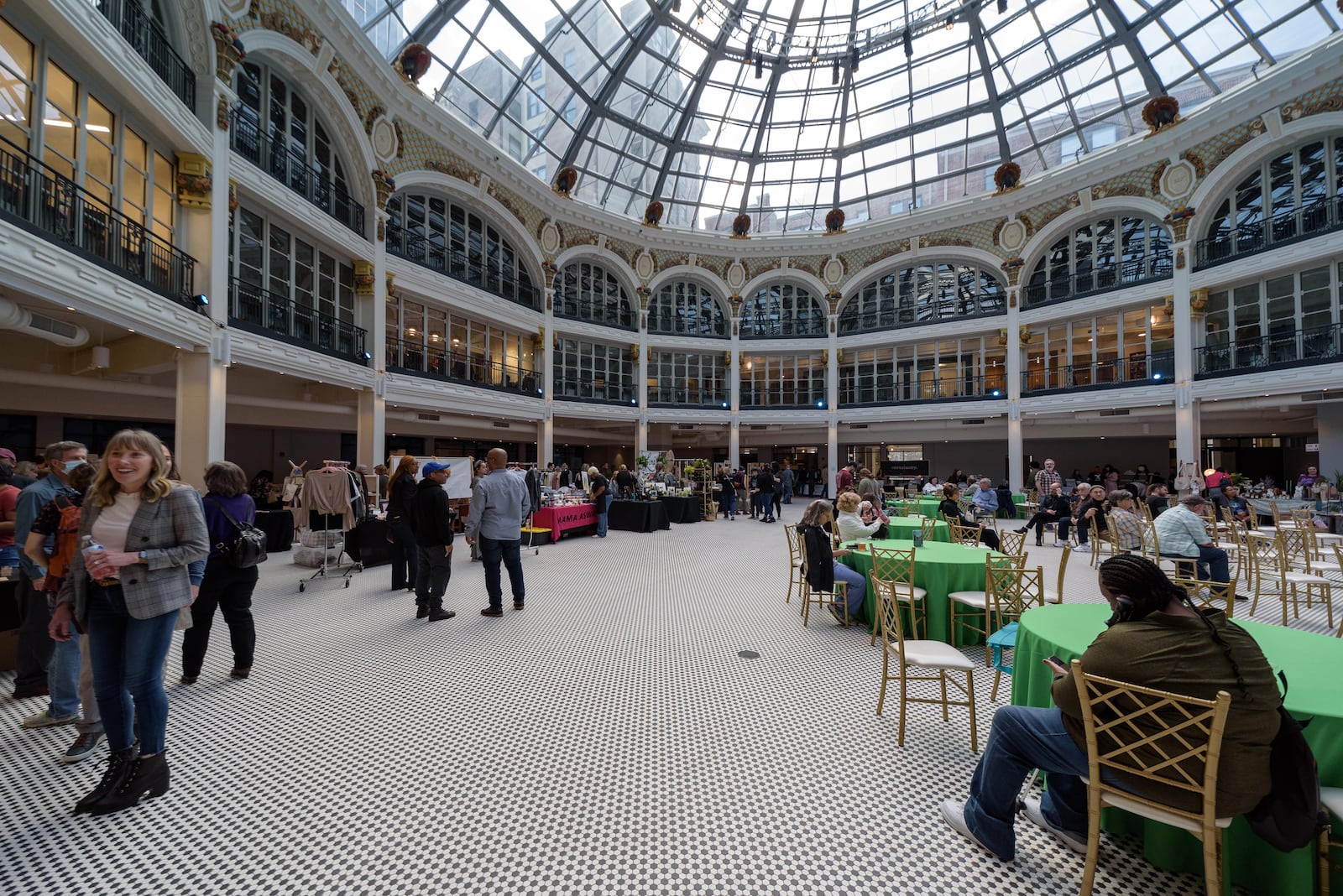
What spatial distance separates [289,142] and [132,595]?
1130 centimetres

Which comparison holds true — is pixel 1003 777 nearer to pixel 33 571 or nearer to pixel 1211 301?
pixel 33 571

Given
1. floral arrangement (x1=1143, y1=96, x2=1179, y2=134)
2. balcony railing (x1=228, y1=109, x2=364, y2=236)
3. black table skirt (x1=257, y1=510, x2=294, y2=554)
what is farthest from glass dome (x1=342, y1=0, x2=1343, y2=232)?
black table skirt (x1=257, y1=510, x2=294, y2=554)

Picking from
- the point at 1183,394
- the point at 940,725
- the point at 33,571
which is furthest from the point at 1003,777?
the point at 1183,394

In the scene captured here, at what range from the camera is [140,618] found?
232 cm

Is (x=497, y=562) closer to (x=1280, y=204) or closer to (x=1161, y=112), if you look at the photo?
(x=1280, y=204)

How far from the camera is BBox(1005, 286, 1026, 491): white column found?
55.8 feet

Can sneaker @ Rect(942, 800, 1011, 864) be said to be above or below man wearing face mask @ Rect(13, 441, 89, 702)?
below

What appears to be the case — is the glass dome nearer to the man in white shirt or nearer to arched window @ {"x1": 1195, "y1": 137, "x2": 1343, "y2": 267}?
arched window @ {"x1": 1195, "y1": 137, "x2": 1343, "y2": 267}

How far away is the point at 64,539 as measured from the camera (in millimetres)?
2760

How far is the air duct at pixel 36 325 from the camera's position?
5391 millimetres

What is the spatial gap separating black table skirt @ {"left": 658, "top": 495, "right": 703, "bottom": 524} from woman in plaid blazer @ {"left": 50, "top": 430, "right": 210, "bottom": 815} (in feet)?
38.8

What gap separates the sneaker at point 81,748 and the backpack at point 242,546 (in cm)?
107

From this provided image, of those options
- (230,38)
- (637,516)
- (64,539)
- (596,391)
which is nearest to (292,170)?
(230,38)

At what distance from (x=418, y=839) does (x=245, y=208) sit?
11.2 meters
